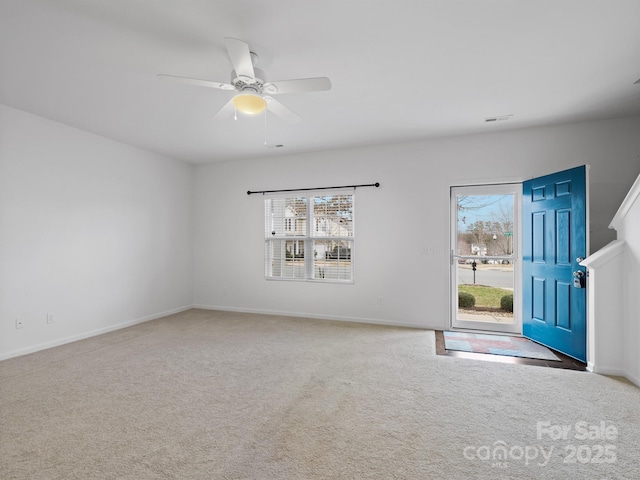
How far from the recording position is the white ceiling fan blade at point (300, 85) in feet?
7.38

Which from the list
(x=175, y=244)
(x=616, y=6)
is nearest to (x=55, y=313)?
(x=175, y=244)

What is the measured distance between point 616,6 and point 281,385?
3.53 m

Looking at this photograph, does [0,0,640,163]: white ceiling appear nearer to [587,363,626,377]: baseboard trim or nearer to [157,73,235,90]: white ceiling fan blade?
[157,73,235,90]: white ceiling fan blade

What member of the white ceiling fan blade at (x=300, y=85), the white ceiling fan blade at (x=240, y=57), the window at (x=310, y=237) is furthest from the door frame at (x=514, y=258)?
the white ceiling fan blade at (x=240, y=57)

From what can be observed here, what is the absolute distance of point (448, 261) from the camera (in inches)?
179

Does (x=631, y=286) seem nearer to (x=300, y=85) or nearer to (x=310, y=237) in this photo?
(x=300, y=85)

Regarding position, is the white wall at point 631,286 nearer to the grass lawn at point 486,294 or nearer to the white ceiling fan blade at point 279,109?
the grass lawn at point 486,294

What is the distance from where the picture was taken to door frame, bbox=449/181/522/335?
4355 mm

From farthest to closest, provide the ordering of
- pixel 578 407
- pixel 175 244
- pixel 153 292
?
pixel 175 244, pixel 153 292, pixel 578 407

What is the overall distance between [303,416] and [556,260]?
3250mm

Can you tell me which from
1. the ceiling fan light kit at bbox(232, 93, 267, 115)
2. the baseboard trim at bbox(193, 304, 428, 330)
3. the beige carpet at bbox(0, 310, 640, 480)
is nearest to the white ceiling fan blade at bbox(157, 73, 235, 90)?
the ceiling fan light kit at bbox(232, 93, 267, 115)

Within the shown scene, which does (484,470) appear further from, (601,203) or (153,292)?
(153,292)

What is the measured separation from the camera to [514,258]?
4.38m

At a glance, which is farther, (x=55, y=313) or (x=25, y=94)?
(x=55, y=313)
